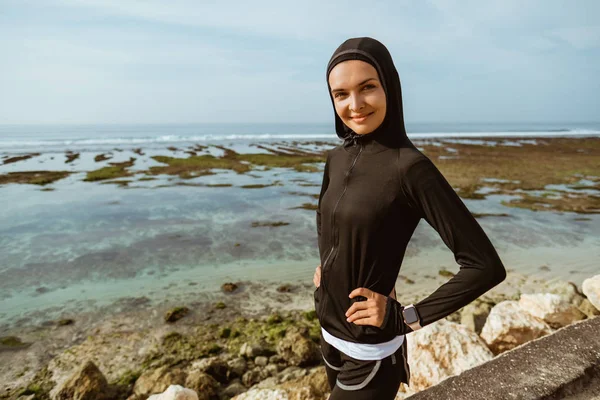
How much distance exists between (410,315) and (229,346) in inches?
200

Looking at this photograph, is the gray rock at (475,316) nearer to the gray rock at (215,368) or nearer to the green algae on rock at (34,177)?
the gray rock at (215,368)

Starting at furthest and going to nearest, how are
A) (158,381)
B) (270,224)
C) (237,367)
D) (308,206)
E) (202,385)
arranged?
1. (308,206)
2. (270,224)
3. (237,367)
4. (158,381)
5. (202,385)

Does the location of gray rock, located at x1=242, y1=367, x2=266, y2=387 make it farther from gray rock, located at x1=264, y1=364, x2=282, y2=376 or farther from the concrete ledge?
the concrete ledge

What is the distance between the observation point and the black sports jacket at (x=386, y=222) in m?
1.39

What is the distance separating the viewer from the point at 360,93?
1570 millimetres

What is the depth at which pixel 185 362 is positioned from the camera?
5531 millimetres

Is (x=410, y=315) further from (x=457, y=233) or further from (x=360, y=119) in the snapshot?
(x=360, y=119)

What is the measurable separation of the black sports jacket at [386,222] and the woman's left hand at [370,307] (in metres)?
0.03

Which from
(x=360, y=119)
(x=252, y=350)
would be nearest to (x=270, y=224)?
(x=252, y=350)

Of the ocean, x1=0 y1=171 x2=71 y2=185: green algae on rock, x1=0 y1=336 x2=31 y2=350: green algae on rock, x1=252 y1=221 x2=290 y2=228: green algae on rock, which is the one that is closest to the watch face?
the ocean

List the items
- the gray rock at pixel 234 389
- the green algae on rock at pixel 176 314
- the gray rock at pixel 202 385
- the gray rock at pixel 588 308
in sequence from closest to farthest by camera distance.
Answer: the gray rock at pixel 202 385 → the gray rock at pixel 234 389 → the gray rock at pixel 588 308 → the green algae on rock at pixel 176 314

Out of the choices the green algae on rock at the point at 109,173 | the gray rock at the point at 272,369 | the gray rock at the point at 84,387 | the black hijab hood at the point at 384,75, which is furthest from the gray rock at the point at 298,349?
the green algae on rock at the point at 109,173

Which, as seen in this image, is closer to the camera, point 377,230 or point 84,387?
point 377,230

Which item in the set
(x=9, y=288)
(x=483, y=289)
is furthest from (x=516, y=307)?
(x=9, y=288)
